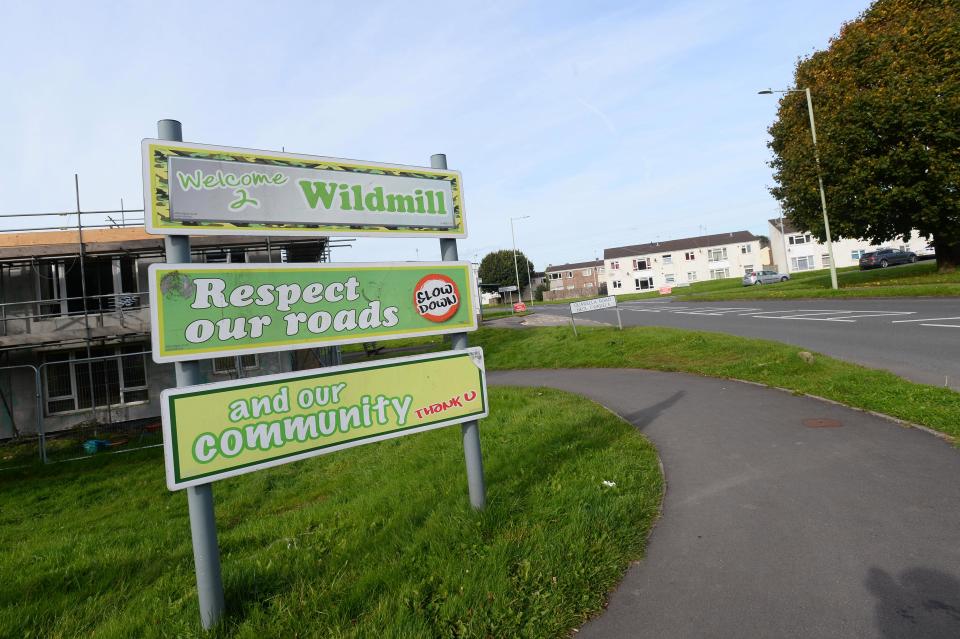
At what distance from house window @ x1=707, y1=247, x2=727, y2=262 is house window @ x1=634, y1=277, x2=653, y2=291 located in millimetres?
9049

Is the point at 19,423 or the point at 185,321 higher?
the point at 185,321

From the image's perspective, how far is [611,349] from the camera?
15.7 m

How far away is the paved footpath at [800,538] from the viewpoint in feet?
9.50

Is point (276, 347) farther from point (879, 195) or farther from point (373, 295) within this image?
point (879, 195)

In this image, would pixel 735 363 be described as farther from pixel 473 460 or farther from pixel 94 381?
pixel 94 381

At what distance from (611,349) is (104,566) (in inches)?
523

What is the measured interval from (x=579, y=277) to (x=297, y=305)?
102 metres

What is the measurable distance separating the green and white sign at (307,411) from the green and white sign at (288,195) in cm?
109

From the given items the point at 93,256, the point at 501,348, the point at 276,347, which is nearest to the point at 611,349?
the point at 501,348

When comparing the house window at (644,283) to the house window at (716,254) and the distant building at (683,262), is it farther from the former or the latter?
the house window at (716,254)

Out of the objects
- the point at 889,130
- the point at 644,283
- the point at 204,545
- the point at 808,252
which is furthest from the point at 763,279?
the point at 204,545

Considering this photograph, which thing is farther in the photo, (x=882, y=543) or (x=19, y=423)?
(x=19, y=423)

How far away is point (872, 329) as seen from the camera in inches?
525

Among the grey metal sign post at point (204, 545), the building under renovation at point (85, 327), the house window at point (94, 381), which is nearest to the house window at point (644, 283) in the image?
the building under renovation at point (85, 327)
